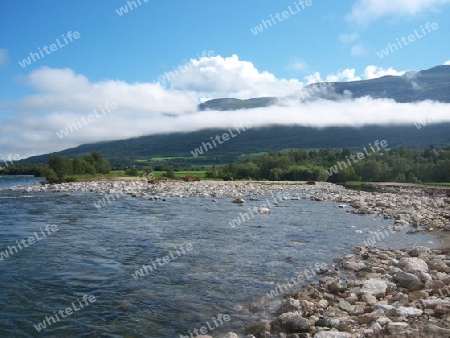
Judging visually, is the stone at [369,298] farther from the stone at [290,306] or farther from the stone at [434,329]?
the stone at [434,329]

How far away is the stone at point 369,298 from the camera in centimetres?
895

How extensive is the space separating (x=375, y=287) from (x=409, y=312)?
2.20m

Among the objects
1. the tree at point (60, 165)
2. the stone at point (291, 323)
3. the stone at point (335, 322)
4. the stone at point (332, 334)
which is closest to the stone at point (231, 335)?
the stone at point (291, 323)

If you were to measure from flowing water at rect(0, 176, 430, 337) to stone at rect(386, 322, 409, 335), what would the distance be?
2949mm

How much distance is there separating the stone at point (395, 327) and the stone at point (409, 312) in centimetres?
67

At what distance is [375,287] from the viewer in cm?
980

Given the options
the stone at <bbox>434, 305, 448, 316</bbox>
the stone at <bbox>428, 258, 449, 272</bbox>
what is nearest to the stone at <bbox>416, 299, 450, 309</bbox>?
the stone at <bbox>434, 305, 448, 316</bbox>

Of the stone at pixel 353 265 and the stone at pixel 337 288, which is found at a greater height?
the stone at pixel 337 288

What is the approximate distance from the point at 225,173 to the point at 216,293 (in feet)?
274

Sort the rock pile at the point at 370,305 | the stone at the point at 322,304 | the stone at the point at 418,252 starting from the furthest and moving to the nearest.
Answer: the stone at the point at 418,252 → the stone at the point at 322,304 → the rock pile at the point at 370,305

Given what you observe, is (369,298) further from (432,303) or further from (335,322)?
(335,322)

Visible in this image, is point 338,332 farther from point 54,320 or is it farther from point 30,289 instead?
point 30,289

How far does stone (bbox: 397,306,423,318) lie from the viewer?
752 cm

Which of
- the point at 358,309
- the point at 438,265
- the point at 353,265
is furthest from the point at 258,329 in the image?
the point at 438,265
